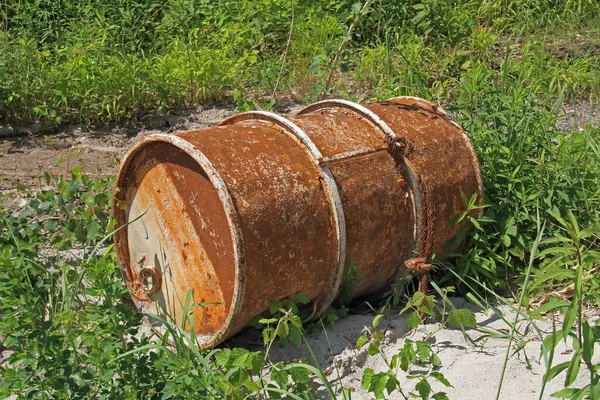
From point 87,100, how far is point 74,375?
336 cm

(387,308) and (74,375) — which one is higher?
(74,375)

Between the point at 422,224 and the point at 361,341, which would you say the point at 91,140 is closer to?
the point at 422,224

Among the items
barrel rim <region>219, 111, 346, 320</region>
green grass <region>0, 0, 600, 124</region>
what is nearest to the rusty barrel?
barrel rim <region>219, 111, 346, 320</region>

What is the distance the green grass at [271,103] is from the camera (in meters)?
2.92

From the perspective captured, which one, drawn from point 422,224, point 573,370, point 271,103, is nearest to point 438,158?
point 422,224

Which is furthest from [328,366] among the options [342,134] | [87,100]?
[87,100]

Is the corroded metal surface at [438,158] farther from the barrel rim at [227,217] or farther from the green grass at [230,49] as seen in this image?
the green grass at [230,49]

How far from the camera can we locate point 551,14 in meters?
7.05

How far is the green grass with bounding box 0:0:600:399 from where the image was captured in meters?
2.92

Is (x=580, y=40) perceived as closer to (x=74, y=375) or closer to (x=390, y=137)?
(x=390, y=137)

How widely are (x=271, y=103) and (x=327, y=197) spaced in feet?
4.92

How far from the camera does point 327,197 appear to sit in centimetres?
334

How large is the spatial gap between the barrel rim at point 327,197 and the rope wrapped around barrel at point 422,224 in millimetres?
367

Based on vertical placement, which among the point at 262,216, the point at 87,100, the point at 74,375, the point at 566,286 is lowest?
the point at 566,286
